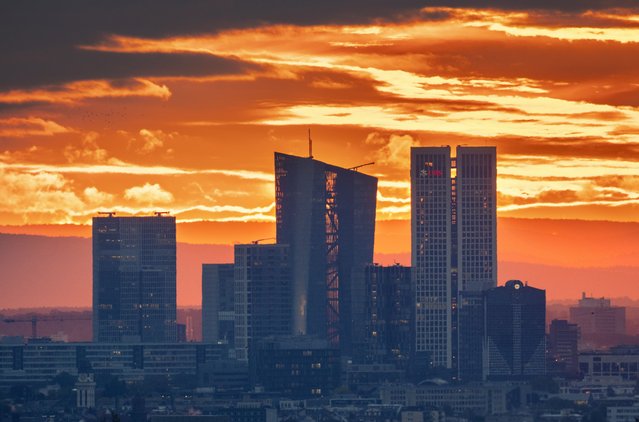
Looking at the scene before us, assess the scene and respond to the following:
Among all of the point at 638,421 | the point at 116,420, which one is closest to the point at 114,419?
the point at 116,420

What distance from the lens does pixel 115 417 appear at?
4818 inches

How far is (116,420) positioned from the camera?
398 feet

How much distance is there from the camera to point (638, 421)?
12731cm

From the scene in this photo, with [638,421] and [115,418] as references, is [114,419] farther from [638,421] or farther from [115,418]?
[638,421]

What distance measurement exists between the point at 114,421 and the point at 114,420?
13 cm

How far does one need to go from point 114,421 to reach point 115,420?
143 mm

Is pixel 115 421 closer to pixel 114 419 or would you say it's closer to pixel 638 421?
pixel 114 419

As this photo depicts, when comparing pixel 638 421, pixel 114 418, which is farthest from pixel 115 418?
pixel 638 421

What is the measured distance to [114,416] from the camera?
123562 millimetres

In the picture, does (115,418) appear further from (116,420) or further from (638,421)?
(638,421)

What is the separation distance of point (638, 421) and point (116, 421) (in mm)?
22980

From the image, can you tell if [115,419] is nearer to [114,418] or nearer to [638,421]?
[114,418]

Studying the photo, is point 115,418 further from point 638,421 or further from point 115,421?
point 638,421

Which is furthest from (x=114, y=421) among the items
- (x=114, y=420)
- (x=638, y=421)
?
(x=638, y=421)
